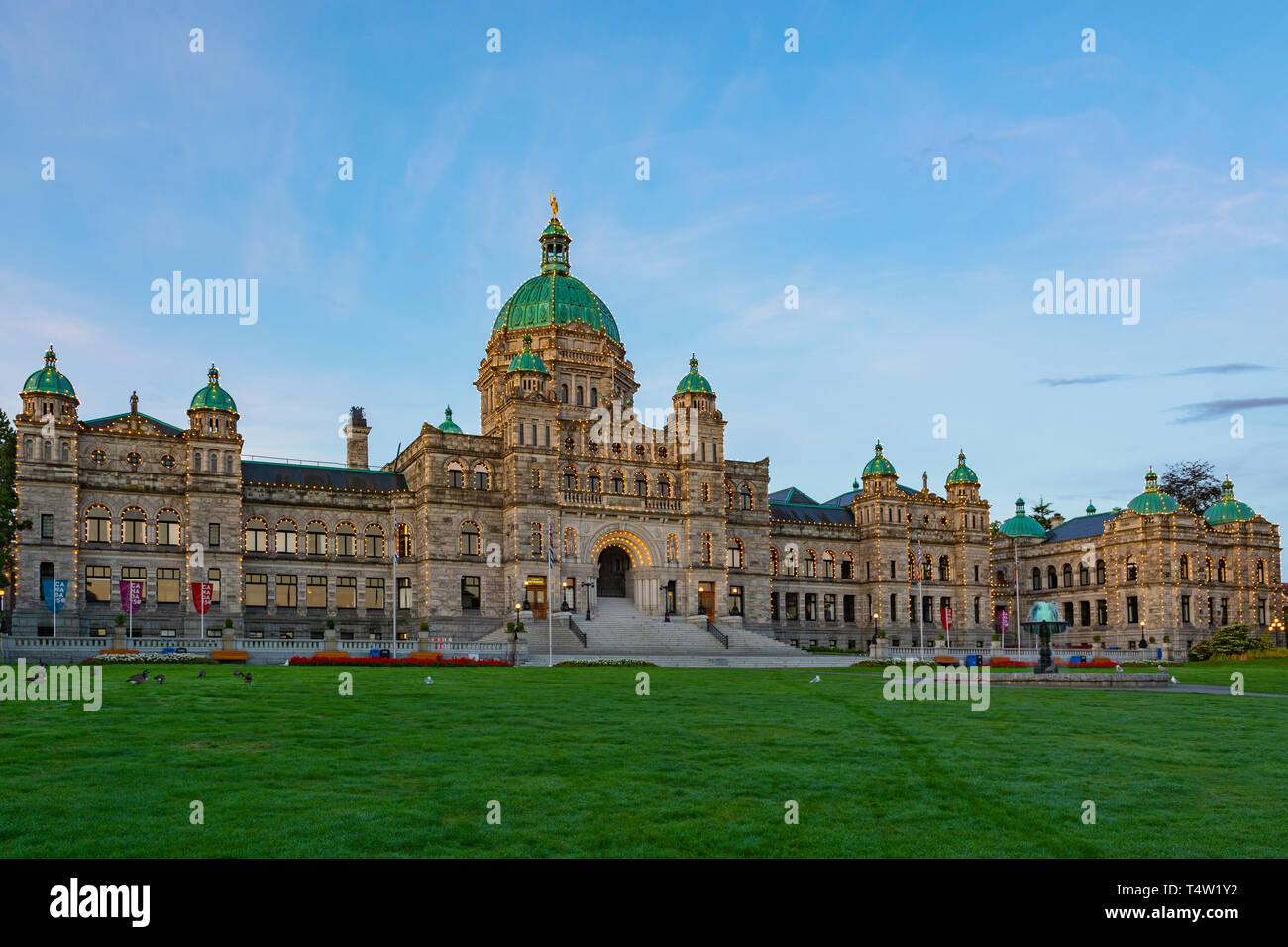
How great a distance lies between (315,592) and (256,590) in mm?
4038

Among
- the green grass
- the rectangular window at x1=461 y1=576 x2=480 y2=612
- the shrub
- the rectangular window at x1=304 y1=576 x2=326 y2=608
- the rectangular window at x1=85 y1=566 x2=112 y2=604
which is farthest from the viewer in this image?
the shrub

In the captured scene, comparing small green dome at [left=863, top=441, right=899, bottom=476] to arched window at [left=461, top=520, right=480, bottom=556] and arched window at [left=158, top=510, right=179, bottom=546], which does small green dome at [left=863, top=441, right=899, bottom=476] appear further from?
arched window at [left=158, top=510, right=179, bottom=546]

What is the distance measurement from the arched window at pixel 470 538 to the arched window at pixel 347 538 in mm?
8038

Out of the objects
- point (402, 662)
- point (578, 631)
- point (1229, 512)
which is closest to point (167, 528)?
point (578, 631)

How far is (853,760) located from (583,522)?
210ft

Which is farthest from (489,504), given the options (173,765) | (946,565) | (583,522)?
(173,765)

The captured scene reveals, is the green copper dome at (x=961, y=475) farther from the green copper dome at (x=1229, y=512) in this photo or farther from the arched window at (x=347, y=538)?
the arched window at (x=347, y=538)

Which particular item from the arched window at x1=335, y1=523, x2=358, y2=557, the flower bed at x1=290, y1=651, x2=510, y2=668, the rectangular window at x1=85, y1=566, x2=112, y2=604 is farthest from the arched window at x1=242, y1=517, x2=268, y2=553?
the flower bed at x1=290, y1=651, x2=510, y2=668

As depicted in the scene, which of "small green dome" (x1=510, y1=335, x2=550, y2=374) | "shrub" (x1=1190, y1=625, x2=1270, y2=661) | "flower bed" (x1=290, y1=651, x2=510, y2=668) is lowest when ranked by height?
"shrub" (x1=1190, y1=625, x2=1270, y2=661)

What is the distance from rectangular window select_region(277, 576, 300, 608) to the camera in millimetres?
78375

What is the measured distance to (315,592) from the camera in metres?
79.4

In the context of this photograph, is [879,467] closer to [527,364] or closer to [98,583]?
[527,364]

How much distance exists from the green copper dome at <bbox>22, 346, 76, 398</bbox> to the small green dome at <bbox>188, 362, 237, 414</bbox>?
740 cm
